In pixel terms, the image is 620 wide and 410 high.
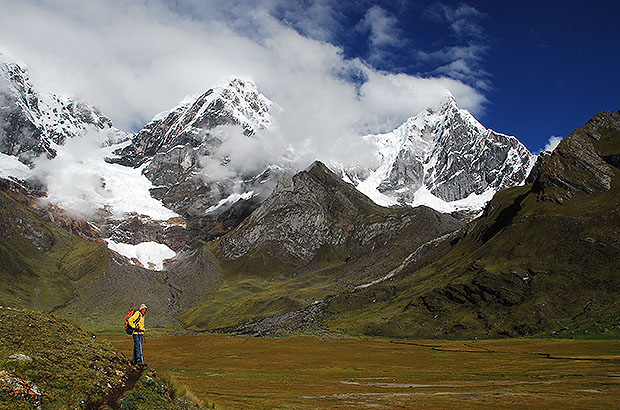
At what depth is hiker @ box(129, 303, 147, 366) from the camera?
2858cm

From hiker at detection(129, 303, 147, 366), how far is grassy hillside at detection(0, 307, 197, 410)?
122cm

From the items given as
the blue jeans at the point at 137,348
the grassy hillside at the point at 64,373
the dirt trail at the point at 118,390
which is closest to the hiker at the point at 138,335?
the blue jeans at the point at 137,348

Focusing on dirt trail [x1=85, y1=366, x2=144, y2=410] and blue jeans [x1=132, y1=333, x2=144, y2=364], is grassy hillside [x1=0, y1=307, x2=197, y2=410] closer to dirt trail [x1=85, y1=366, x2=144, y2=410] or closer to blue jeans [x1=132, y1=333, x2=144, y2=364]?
dirt trail [x1=85, y1=366, x2=144, y2=410]

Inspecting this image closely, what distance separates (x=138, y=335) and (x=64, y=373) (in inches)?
376

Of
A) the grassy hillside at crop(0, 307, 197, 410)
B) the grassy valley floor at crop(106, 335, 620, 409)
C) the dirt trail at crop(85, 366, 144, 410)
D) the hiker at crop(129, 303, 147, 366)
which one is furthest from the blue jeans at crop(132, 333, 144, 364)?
the grassy valley floor at crop(106, 335, 620, 409)

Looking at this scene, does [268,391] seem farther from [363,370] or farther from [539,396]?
[363,370]

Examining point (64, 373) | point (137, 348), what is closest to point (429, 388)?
point (137, 348)

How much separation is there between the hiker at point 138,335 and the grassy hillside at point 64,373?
122 centimetres

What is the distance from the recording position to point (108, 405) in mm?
19000

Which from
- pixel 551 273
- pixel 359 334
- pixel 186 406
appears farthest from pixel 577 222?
pixel 186 406

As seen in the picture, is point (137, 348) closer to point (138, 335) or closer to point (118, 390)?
point (138, 335)

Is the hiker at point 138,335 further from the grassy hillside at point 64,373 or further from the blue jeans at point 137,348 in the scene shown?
the grassy hillside at point 64,373

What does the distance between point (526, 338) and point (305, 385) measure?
119897 millimetres

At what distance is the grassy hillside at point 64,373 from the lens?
54.4 ft
